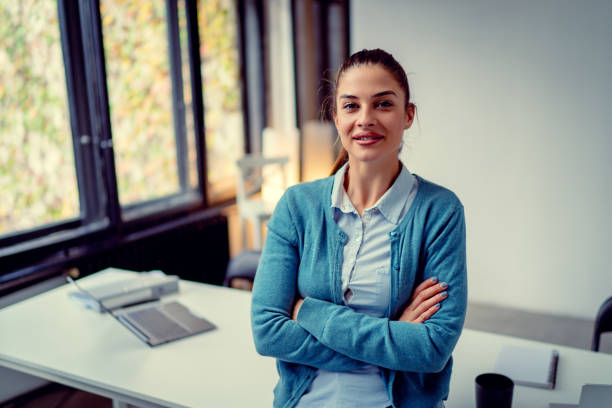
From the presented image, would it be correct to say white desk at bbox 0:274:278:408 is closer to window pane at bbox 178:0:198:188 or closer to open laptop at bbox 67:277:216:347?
open laptop at bbox 67:277:216:347

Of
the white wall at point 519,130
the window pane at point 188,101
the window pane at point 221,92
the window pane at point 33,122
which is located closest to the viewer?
the window pane at point 33,122

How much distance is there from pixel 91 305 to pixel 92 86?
1647 mm

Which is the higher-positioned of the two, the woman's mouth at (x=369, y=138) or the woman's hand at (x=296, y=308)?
the woman's mouth at (x=369, y=138)

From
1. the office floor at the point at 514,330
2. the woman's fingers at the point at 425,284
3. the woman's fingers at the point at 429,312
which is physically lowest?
the office floor at the point at 514,330


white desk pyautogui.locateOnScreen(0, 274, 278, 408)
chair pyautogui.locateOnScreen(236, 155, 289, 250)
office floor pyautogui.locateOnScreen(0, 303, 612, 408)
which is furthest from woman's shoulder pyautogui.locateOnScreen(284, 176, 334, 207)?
chair pyautogui.locateOnScreen(236, 155, 289, 250)

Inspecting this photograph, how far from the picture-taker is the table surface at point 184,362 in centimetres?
150

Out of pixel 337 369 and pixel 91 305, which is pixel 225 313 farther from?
pixel 337 369

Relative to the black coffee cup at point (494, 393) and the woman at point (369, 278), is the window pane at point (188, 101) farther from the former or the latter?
the black coffee cup at point (494, 393)

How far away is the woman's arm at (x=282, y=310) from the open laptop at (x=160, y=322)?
58 centimetres

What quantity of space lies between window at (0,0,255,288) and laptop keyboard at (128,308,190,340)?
44.9 inches

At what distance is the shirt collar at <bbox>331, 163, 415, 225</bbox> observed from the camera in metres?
1.34

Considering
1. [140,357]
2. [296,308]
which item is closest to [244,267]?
[140,357]

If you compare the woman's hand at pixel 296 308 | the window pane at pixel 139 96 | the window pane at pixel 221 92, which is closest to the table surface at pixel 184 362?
the woman's hand at pixel 296 308

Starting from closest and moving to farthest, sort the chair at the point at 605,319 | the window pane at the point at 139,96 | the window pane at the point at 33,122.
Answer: the chair at the point at 605,319 → the window pane at the point at 33,122 → the window pane at the point at 139,96
